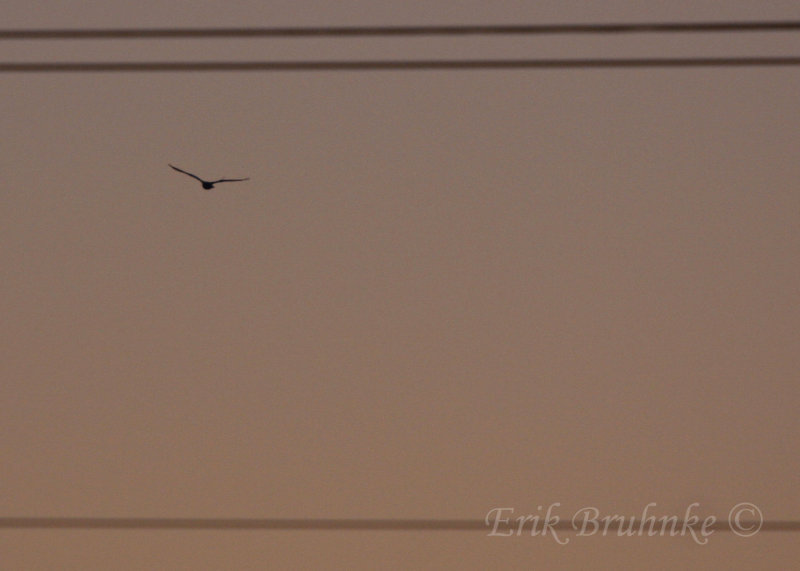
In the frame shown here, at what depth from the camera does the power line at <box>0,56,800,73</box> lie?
1543mm

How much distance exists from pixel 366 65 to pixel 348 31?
0.08 meters

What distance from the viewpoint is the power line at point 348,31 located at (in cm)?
155

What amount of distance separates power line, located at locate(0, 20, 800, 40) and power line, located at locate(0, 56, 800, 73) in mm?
59

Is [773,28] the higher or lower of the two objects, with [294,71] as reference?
higher

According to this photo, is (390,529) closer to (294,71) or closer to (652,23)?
(294,71)

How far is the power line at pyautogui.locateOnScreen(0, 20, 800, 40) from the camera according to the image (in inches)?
60.9

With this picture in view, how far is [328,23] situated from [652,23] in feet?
2.27

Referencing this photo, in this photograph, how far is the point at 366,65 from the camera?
61.4 inches

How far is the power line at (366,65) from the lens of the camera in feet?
5.06

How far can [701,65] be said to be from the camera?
1.54 metres

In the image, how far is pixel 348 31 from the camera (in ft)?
5.12

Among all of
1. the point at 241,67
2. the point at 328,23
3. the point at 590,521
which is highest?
the point at 328,23

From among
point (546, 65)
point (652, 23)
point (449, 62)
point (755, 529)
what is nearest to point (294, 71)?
point (449, 62)

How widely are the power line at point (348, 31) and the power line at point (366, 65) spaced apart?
0.06 meters
